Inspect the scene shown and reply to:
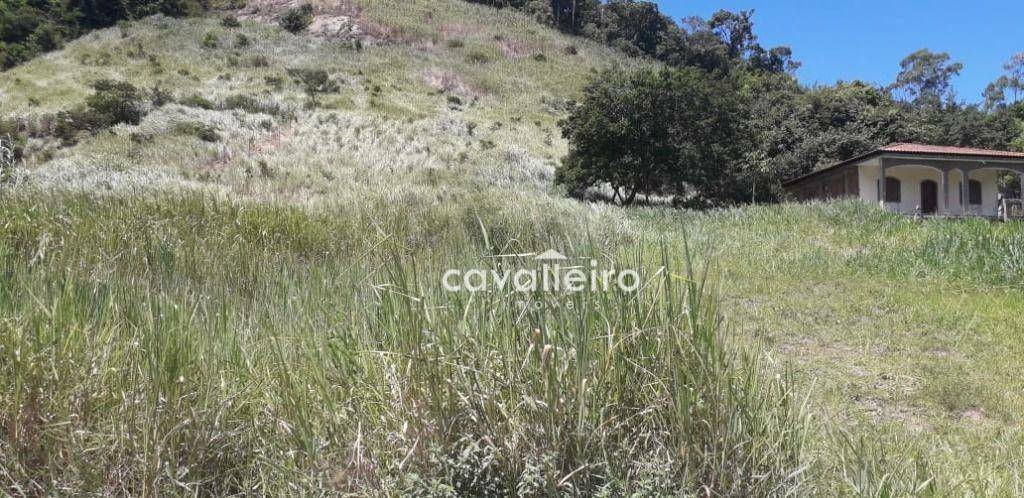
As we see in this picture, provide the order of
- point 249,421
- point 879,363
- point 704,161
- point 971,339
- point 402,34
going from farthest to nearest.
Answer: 1. point 402,34
2. point 704,161
3. point 971,339
4. point 879,363
5. point 249,421

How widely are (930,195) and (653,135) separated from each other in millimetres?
14067

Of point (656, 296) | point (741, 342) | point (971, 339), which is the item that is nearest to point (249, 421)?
point (656, 296)

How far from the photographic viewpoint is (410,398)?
1.99 meters

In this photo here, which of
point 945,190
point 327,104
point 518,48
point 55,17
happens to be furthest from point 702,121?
point 55,17

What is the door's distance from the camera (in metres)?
24.1

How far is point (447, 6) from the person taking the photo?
55.9 meters

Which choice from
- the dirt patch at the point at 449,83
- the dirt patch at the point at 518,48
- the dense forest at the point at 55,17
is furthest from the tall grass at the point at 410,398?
the dirt patch at the point at 518,48

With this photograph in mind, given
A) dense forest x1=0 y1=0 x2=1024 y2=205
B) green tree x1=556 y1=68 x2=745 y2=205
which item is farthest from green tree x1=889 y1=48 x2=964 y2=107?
green tree x1=556 y1=68 x2=745 y2=205

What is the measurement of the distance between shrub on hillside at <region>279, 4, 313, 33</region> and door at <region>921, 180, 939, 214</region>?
137ft

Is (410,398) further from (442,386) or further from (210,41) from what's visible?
(210,41)

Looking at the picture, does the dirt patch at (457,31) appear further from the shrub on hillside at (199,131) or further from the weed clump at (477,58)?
the shrub on hillside at (199,131)

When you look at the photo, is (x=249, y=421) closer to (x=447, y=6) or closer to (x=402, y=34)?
(x=402, y=34)

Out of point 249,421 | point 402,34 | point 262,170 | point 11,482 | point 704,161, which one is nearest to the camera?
point 11,482

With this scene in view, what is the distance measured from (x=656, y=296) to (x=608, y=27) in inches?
2447
